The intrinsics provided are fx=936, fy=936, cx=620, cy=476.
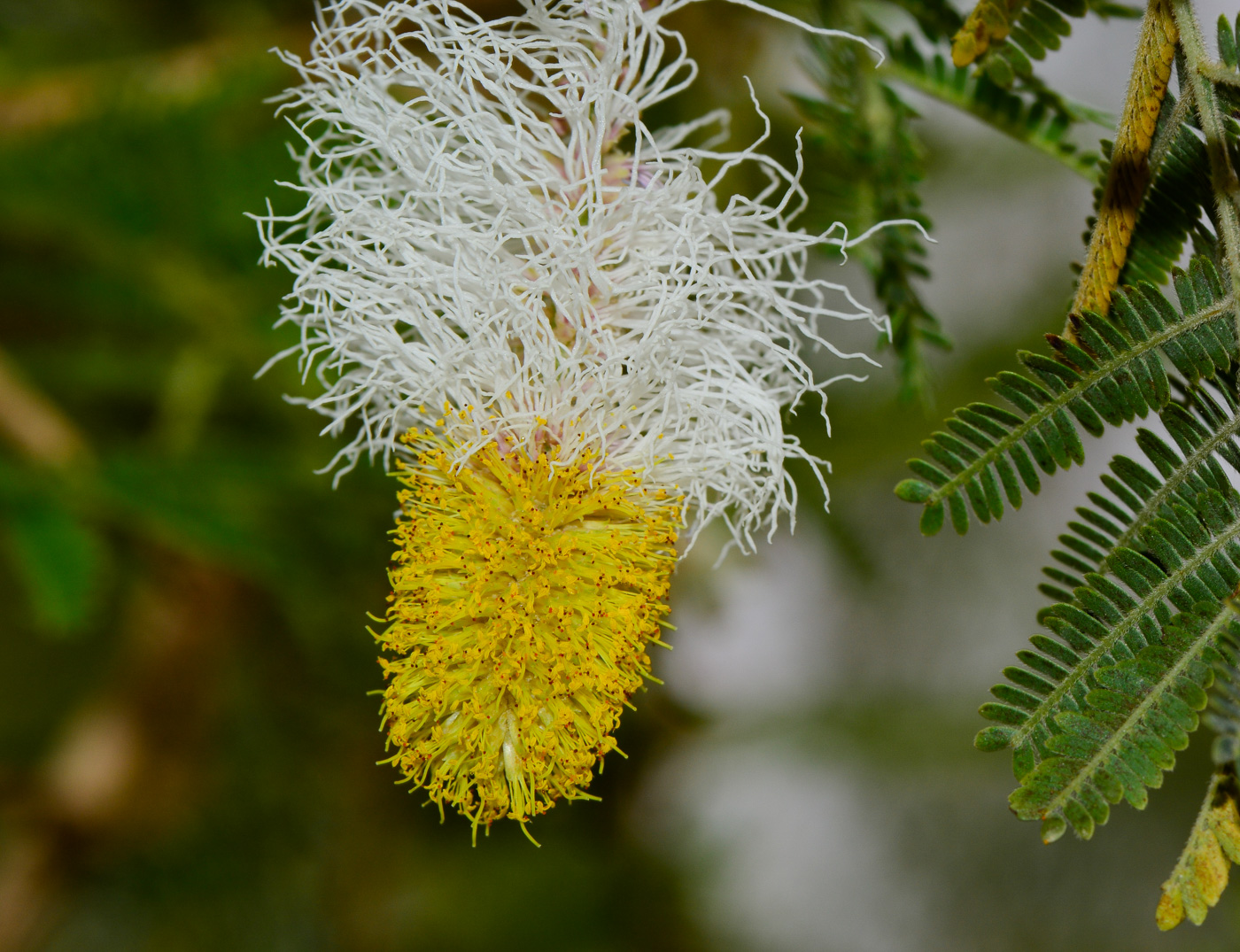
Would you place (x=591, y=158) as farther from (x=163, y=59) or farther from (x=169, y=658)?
(x=169, y=658)

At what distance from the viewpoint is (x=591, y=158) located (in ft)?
1.20

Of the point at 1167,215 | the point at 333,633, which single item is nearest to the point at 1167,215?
the point at 1167,215

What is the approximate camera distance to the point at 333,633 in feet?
3.13

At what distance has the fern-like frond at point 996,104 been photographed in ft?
1.38

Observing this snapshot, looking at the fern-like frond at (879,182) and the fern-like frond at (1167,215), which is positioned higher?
the fern-like frond at (1167,215)

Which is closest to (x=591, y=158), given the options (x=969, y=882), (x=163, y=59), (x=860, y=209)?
(x=860, y=209)

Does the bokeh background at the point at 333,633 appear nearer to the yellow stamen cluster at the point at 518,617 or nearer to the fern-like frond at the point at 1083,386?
the fern-like frond at the point at 1083,386

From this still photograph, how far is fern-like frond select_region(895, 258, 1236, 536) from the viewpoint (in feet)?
0.97

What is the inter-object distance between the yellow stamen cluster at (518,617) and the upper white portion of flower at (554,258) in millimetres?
20

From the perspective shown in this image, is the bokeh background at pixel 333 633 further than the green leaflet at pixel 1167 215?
Yes

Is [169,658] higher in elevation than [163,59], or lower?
lower

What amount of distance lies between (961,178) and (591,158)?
1.01m


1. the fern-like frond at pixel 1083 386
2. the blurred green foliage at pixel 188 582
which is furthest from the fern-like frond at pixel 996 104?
the blurred green foliage at pixel 188 582

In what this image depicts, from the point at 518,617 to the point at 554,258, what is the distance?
0.43ft
